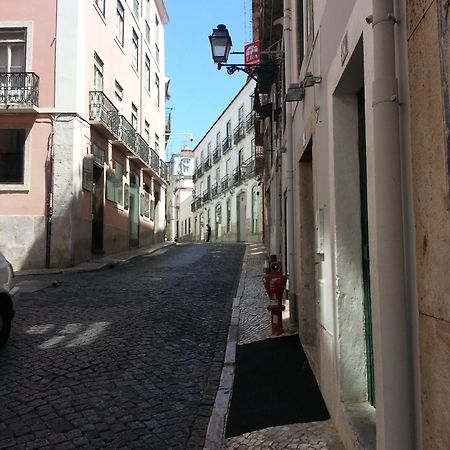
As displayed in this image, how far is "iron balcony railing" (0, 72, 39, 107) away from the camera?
16.2 meters

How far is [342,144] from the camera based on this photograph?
3895 mm

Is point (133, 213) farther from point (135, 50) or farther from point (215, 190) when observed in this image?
point (215, 190)

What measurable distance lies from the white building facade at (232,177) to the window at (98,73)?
7950 mm

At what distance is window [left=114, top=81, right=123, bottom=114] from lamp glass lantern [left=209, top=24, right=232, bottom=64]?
11.1m

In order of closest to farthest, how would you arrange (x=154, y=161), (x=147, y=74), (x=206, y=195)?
(x=147, y=74) < (x=154, y=161) < (x=206, y=195)

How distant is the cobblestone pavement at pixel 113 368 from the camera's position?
4078 millimetres

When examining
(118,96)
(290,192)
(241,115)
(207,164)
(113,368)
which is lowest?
(113,368)

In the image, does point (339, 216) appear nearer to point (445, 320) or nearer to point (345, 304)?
point (345, 304)

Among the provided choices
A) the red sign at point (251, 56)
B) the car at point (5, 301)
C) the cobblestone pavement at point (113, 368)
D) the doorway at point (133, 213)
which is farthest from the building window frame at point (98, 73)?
the car at point (5, 301)

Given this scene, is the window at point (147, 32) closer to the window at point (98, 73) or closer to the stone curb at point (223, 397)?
the window at point (98, 73)

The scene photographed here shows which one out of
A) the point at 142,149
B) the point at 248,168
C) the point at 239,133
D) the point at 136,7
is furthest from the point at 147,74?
the point at 239,133

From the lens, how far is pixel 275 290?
265 inches

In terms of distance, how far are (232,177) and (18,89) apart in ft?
77.6

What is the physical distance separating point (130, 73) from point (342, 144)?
69.2 feet
